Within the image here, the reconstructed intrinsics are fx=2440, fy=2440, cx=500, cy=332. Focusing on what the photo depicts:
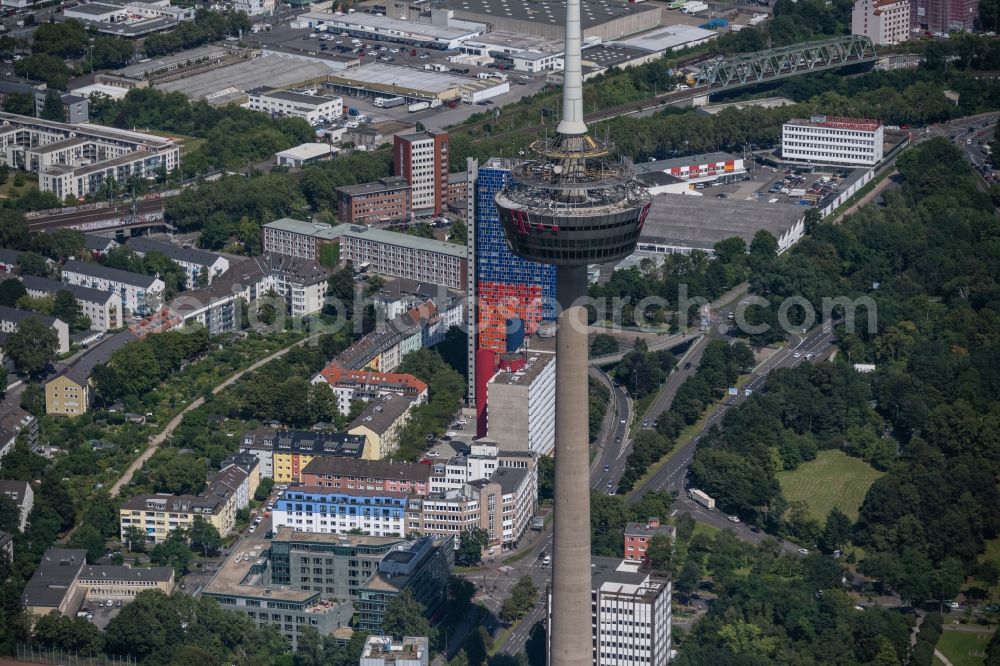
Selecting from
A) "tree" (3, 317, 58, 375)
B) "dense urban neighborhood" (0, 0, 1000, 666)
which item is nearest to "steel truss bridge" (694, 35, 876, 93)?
"dense urban neighborhood" (0, 0, 1000, 666)

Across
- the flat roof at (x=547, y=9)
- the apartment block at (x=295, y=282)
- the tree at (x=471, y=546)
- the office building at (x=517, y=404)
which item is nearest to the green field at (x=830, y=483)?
the office building at (x=517, y=404)

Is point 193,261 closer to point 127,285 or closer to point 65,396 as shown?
point 127,285

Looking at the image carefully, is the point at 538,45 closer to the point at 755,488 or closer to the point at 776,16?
the point at 776,16

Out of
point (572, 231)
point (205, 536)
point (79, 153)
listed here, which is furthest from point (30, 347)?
point (572, 231)

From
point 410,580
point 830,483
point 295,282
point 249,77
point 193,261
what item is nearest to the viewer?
point 410,580

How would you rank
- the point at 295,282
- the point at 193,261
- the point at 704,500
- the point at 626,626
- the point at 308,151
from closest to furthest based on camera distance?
the point at 626,626 → the point at 704,500 → the point at 295,282 → the point at 193,261 → the point at 308,151

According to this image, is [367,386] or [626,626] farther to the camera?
[367,386]
